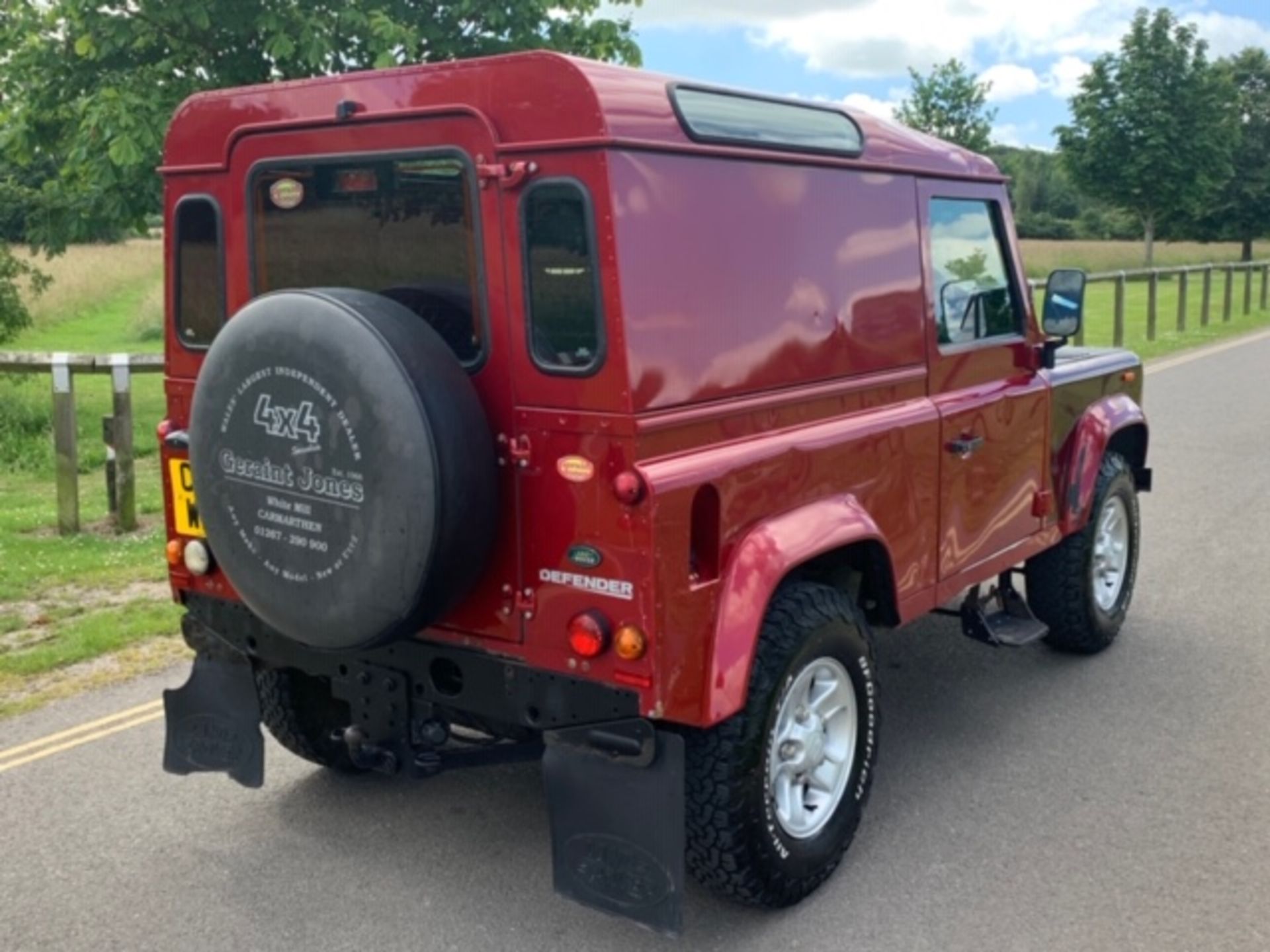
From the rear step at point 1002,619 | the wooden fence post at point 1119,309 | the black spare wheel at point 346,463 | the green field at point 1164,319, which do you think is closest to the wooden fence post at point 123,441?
the black spare wheel at point 346,463

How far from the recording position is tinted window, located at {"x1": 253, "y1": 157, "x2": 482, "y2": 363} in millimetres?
3354

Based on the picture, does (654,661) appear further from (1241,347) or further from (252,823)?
(1241,347)

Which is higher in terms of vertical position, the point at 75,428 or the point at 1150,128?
the point at 1150,128

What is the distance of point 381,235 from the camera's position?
3.54m

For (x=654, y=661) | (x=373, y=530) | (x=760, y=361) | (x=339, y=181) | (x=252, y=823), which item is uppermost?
(x=339, y=181)

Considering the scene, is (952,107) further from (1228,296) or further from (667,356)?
(667,356)

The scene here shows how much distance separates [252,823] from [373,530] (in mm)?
1535

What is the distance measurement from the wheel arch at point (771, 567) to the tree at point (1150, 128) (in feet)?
114

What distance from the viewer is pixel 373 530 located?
318 cm

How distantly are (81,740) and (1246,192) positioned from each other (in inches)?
2228

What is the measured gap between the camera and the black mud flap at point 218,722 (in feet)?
13.3

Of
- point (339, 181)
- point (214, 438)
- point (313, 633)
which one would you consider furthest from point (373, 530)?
point (339, 181)

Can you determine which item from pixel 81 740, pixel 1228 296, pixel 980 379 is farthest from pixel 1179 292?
pixel 81 740

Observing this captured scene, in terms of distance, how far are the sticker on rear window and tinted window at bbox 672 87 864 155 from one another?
3.82 ft
